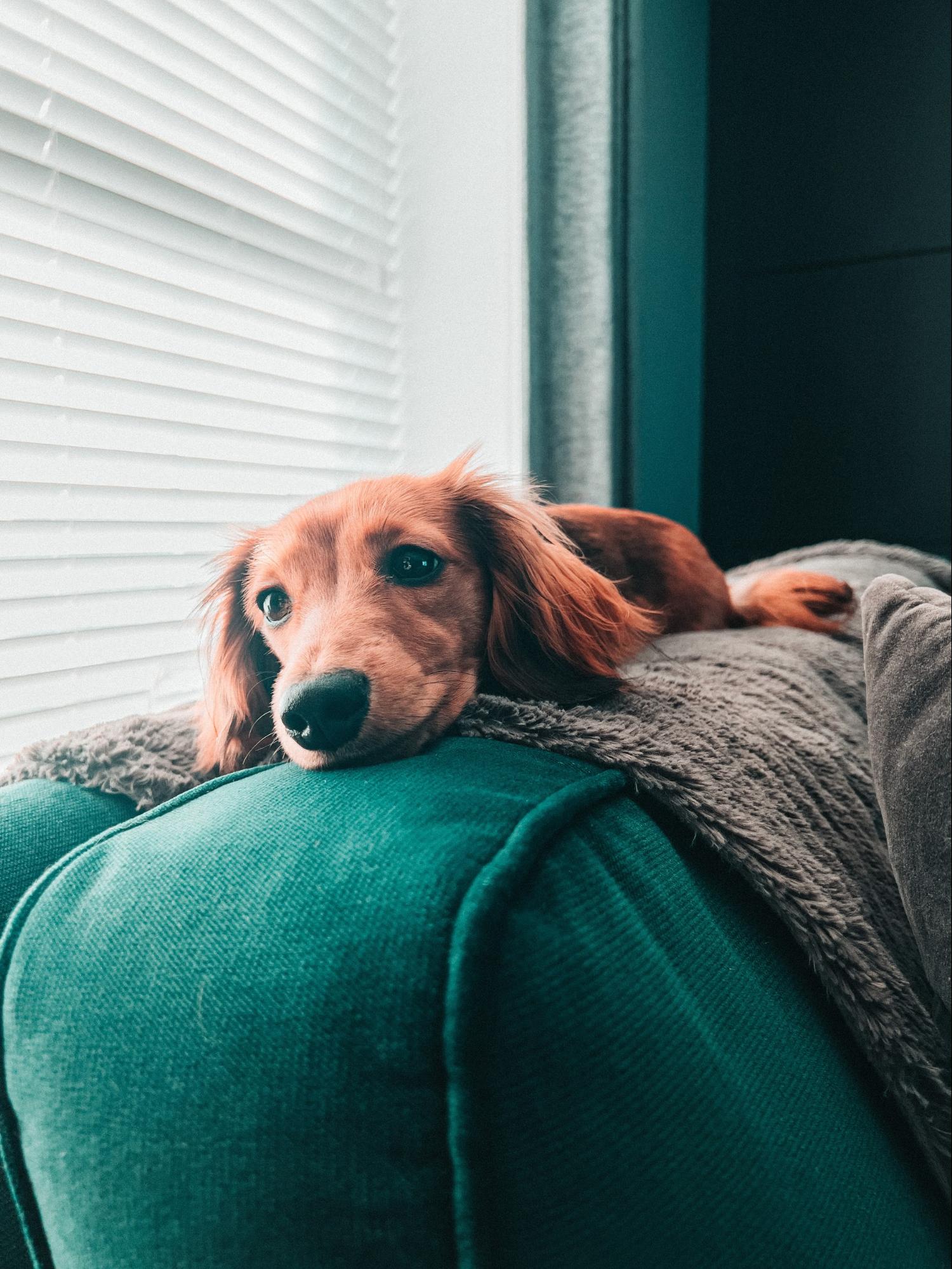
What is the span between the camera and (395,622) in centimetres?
72

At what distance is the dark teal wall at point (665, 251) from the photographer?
183cm

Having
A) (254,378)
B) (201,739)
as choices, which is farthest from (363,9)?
(201,739)

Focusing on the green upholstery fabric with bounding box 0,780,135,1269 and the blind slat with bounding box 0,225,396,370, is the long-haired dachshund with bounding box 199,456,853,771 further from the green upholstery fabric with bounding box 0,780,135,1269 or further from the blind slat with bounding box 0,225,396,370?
the blind slat with bounding box 0,225,396,370

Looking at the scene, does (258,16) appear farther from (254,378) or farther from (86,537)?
(86,537)

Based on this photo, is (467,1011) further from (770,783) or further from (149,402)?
(149,402)

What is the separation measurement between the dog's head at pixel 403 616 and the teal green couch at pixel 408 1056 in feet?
0.47

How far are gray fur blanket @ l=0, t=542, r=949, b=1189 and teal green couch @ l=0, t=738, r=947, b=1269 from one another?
0.06 meters

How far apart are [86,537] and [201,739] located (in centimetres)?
47

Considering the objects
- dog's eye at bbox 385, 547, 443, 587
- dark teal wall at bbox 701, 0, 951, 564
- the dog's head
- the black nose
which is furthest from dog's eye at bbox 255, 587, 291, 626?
dark teal wall at bbox 701, 0, 951, 564

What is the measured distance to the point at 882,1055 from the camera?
1.78 ft

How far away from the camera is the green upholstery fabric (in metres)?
0.50

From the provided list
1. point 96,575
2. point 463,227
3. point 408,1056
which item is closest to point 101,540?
point 96,575

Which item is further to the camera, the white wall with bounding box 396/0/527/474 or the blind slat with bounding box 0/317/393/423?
the white wall with bounding box 396/0/527/474

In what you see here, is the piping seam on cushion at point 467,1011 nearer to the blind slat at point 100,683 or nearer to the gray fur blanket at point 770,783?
the gray fur blanket at point 770,783
